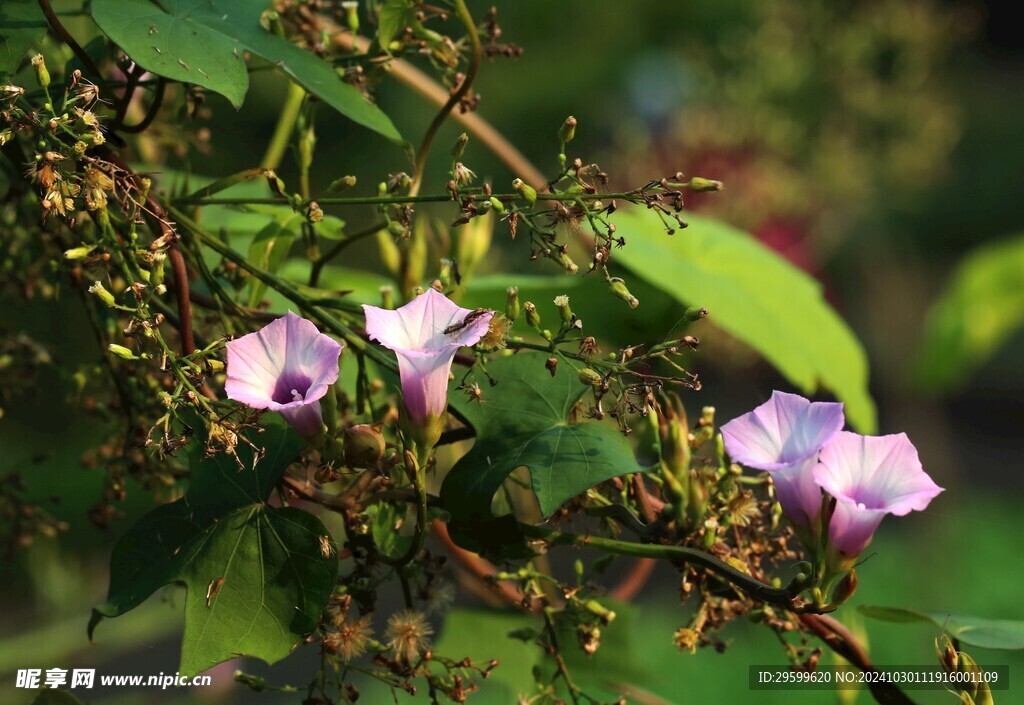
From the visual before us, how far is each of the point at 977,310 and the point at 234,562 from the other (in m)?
1.23

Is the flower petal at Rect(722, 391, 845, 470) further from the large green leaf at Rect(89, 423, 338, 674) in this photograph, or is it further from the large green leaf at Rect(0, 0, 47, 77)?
the large green leaf at Rect(0, 0, 47, 77)

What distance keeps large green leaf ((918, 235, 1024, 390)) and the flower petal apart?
44.2 inches

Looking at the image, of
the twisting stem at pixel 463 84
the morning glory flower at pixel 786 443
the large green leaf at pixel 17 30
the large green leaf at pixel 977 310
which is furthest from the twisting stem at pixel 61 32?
the large green leaf at pixel 977 310

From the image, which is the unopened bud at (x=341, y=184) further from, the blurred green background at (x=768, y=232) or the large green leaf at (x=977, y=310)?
the large green leaf at (x=977, y=310)

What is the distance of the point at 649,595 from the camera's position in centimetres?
359

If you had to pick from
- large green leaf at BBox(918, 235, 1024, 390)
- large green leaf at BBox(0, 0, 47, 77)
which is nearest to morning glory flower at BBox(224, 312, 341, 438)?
large green leaf at BBox(0, 0, 47, 77)

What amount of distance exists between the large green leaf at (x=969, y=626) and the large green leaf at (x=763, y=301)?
0.65 ft

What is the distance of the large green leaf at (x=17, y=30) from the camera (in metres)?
0.31

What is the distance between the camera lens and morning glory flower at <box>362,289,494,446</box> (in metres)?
0.28

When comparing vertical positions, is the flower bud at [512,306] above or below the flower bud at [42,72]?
below

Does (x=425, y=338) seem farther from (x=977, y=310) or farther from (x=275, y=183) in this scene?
(x=977, y=310)

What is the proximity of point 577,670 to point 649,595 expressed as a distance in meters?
3.22

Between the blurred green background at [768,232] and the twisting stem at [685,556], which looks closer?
the twisting stem at [685,556]

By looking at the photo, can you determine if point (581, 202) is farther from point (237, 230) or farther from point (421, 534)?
point (237, 230)
